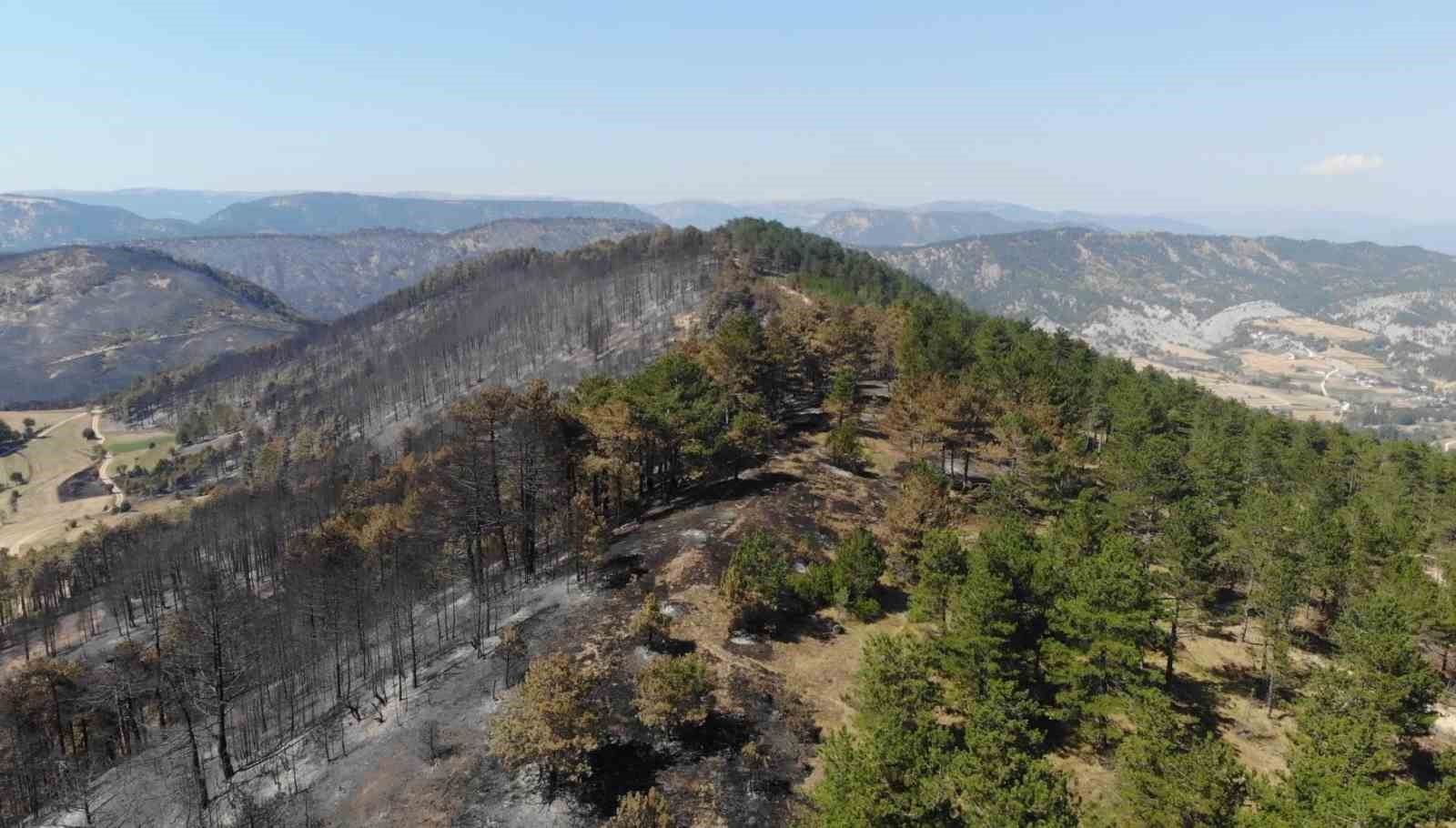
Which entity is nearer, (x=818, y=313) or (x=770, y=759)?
(x=770, y=759)

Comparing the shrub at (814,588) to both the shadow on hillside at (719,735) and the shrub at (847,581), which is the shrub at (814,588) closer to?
the shrub at (847,581)

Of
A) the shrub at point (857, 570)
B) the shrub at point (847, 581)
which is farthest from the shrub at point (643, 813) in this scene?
the shrub at point (857, 570)

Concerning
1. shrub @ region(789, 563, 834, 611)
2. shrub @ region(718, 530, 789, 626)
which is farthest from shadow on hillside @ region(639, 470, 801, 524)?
shrub @ region(718, 530, 789, 626)

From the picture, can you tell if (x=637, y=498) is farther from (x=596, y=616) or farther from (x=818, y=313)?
(x=818, y=313)

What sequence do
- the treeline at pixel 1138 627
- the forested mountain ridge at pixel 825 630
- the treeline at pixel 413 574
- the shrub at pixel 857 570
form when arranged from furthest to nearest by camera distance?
the shrub at pixel 857 570, the treeline at pixel 413 574, the forested mountain ridge at pixel 825 630, the treeline at pixel 1138 627

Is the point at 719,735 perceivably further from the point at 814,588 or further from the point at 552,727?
the point at 814,588

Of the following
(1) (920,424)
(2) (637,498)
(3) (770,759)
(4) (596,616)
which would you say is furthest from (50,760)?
(1) (920,424)

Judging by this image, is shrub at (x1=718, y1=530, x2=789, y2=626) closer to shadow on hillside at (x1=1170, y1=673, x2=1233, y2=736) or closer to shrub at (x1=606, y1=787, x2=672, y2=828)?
shrub at (x1=606, y1=787, x2=672, y2=828)
